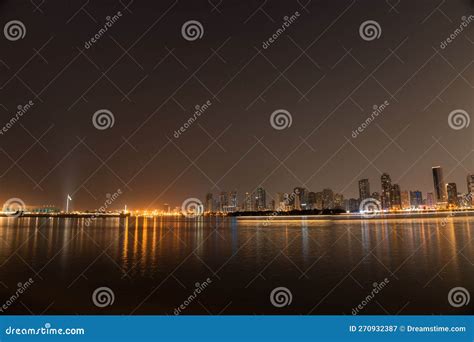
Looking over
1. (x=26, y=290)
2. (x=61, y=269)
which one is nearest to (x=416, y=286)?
(x=26, y=290)

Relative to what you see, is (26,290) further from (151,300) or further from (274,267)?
(274,267)

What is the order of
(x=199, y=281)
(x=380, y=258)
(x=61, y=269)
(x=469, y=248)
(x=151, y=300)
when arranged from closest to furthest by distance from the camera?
(x=151, y=300) < (x=199, y=281) < (x=61, y=269) < (x=380, y=258) < (x=469, y=248)

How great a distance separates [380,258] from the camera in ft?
33.8

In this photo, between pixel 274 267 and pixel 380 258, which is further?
pixel 380 258

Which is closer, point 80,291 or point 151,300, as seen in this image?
point 151,300

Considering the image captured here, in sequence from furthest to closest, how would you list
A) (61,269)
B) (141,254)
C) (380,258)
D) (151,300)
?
(141,254) < (380,258) < (61,269) < (151,300)
